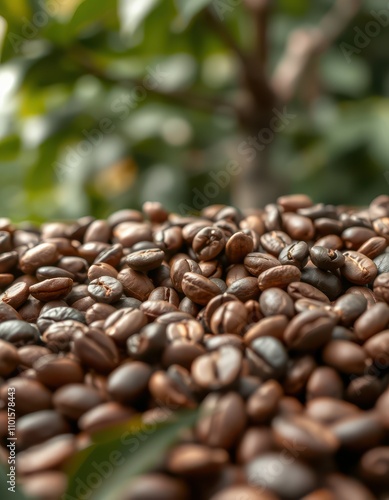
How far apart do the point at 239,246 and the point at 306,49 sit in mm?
1268

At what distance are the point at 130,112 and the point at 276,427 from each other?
166cm

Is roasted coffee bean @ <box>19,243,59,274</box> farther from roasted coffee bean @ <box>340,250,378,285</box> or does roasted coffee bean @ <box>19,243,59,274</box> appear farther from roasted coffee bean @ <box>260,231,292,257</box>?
roasted coffee bean @ <box>340,250,378,285</box>

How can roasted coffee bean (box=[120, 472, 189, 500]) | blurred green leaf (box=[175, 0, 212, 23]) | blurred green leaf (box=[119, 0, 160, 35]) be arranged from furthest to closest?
blurred green leaf (box=[119, 0, 160, 35]), blurred green leaf (box=[175, 0, 212, 23]), roasted coffee bean (box=[120, 472, 189, 500])

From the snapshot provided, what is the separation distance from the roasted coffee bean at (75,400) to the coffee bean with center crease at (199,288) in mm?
215

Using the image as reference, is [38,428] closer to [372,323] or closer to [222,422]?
[222,422]

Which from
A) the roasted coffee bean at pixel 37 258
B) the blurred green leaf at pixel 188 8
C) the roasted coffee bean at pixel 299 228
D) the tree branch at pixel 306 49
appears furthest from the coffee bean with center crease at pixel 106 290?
the tree branch at pixel 306 49

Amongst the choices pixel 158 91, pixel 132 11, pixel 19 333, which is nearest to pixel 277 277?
pixel 19 333

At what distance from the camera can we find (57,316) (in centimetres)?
78

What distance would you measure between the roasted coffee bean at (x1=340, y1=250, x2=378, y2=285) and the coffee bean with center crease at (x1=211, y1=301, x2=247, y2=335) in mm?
188

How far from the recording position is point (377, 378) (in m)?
0.68

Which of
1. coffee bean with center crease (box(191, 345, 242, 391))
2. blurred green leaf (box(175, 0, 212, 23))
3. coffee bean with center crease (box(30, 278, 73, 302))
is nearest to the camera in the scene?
coffee bean with center crease (box(191, 345, 242, 391))

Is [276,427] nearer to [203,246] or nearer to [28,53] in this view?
[203,246]

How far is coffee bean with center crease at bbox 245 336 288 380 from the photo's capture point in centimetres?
65

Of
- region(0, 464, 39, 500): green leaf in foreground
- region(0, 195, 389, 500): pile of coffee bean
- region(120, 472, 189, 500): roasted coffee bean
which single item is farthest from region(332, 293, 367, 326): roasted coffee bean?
region(0, 464, 39, 500): green leaf in foreground
